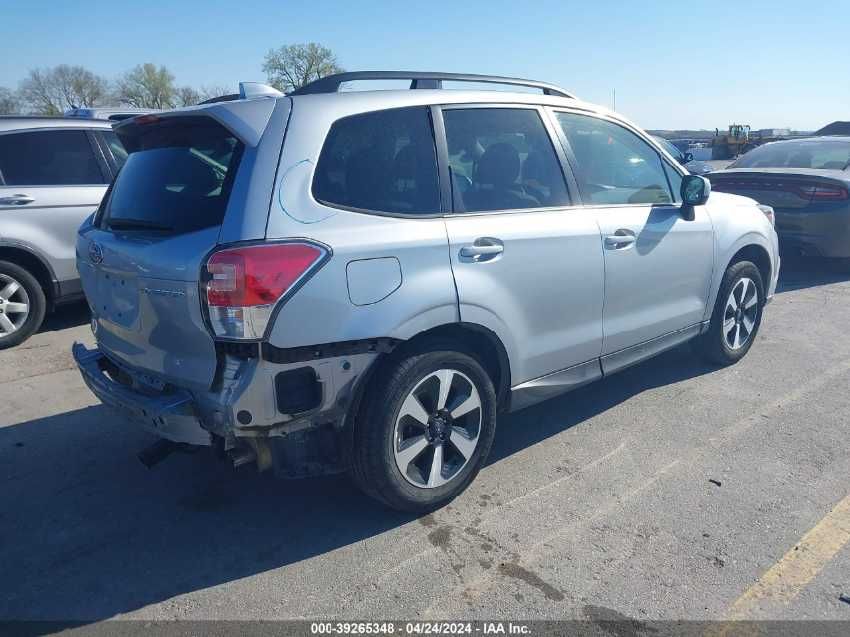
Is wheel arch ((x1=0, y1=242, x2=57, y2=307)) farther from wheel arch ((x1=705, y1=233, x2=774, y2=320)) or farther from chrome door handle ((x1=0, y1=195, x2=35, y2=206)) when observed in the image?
wheel arch ((x1=705, y1=233, x2=774, y2=320))

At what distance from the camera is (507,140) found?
3537mm

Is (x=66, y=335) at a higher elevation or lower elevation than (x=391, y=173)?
lower

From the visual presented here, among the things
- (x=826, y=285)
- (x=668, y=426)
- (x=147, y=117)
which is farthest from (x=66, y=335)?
(x=826, y=285)

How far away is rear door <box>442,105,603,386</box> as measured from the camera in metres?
3.13

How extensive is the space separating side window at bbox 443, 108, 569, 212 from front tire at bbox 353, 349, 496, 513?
793mm

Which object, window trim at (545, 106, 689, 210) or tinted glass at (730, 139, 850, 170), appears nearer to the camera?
window trim at (545, 106, 689, 210)

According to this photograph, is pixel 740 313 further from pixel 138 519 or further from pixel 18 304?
pixel 18 304

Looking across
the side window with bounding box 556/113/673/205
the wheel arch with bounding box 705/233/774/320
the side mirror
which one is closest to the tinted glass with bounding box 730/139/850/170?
the wheel arch with bounding box 705/233/774/320

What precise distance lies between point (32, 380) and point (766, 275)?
5646 millimetres

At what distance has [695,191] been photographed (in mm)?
4254

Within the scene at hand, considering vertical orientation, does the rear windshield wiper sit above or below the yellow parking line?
above

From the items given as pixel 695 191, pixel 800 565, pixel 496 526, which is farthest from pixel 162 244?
pixel 695 191

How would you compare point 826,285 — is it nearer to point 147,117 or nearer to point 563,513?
point 563,513

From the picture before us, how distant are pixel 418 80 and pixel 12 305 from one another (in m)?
4.36
